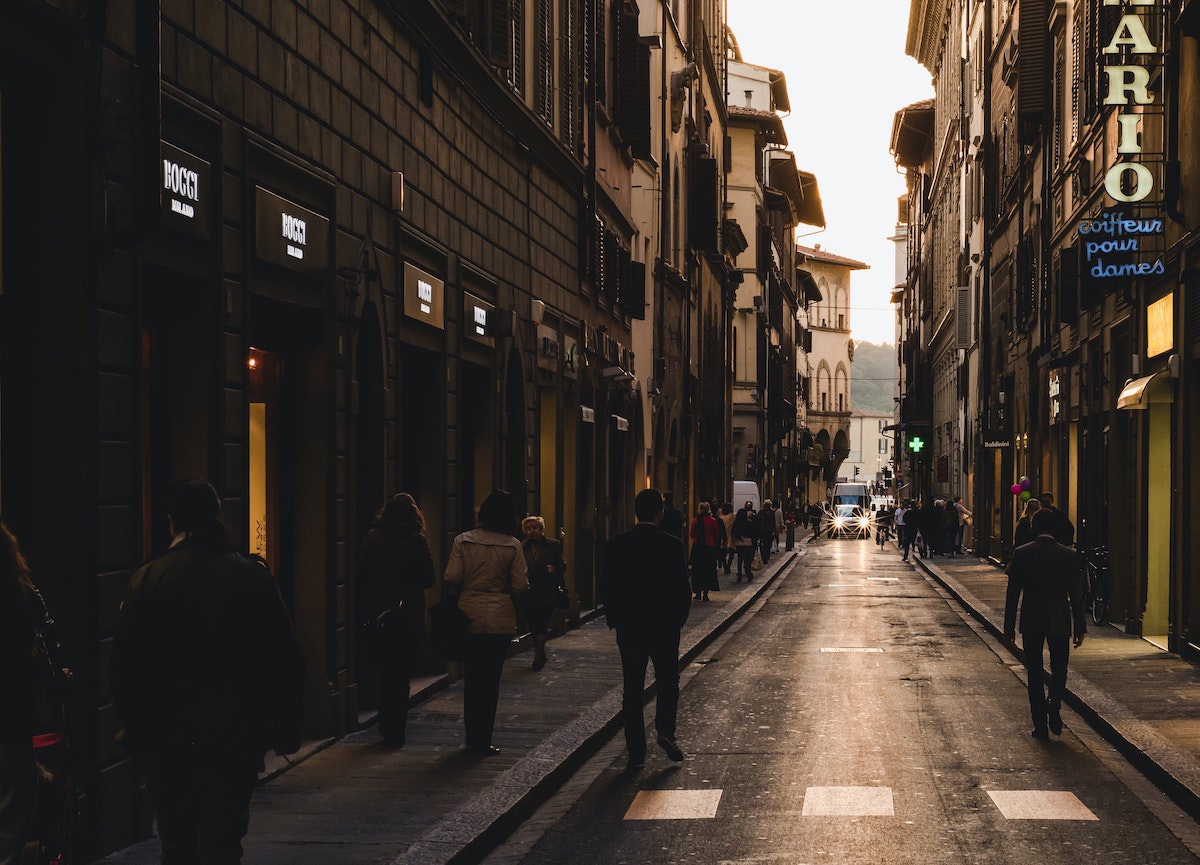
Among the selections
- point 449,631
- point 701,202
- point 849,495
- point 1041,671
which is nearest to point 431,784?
point 449,631

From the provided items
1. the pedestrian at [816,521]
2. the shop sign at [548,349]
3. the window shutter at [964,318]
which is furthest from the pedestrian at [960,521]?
the shop sign at [548,349]

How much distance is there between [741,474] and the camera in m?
68.2

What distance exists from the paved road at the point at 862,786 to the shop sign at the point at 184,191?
142 inches

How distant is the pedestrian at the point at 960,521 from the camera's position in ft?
178

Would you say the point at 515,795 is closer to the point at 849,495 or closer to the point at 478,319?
the point at 478,319

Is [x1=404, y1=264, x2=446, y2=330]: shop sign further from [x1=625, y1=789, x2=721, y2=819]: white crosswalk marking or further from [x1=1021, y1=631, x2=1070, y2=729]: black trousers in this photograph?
[x1=1021, y1=631, x2=1070, y2=729]: black trousers

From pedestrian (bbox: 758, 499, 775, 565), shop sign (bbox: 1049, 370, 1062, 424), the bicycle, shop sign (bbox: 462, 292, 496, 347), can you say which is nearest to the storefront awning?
the bicycle

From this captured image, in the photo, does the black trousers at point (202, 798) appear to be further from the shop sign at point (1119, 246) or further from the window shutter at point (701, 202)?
the window shutter at point (701, 202)

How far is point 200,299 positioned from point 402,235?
4680 mm

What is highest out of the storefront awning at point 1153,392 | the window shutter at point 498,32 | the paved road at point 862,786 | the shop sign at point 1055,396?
the window shutter at point 498,32

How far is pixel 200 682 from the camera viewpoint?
6285 mm

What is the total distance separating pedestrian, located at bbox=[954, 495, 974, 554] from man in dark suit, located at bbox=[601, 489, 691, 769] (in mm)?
42575

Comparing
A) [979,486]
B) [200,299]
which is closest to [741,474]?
[979,486]

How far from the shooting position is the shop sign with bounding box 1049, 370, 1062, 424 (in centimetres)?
3020
